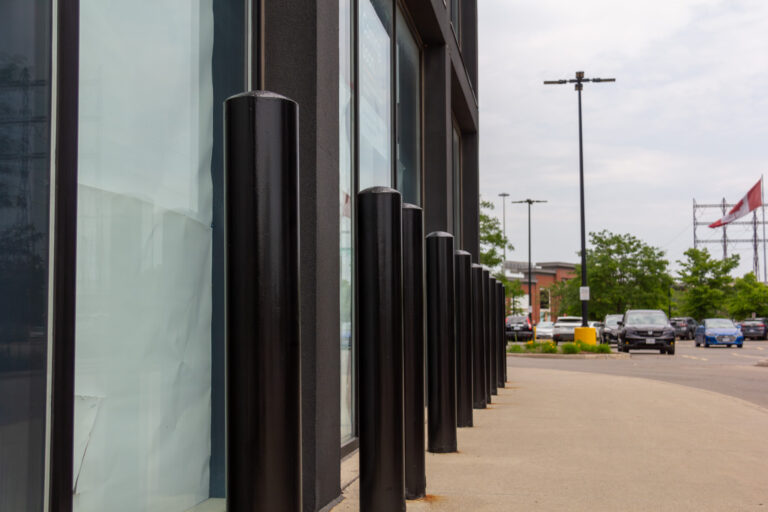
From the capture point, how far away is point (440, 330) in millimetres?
5387

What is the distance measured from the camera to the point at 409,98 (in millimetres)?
10320

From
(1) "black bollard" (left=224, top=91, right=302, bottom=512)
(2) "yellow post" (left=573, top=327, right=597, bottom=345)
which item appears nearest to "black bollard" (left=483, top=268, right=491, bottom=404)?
(1) "black bollard" (left=224, top=91, right=302, bottom=512)

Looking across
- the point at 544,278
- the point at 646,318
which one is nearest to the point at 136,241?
the point at 646,318

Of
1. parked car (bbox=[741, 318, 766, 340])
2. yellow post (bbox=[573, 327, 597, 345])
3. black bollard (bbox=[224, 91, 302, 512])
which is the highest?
black bollard (bbox=[224, 91, 302, 512])

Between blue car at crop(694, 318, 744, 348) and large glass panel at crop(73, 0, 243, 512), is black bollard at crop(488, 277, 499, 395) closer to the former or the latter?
large glass panel at crop(73, 0, 243, 512)

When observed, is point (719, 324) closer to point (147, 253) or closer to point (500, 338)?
point (500, 338)

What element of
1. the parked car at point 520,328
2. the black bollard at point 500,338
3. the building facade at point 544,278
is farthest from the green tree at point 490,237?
the building facade at point 544,278

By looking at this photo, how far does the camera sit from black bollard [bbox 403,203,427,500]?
412 cm

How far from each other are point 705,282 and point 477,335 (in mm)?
63379

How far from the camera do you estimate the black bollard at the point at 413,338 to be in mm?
4121

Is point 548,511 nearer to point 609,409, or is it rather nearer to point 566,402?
point 609,409

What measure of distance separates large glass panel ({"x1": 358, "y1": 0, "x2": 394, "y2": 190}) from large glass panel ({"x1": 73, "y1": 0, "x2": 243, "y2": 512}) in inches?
130

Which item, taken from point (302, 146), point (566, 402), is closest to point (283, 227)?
point (302, 146)

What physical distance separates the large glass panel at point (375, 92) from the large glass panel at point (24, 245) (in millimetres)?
4531
